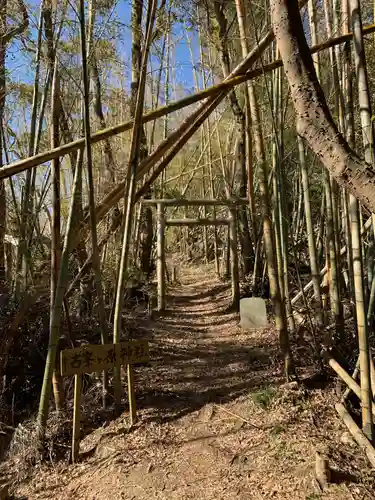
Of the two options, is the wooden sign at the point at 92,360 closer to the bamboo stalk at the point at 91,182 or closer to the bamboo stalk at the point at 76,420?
the bamboo stalk at the point at 76,420

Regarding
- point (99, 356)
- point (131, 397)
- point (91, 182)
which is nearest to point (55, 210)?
point (91, 182)

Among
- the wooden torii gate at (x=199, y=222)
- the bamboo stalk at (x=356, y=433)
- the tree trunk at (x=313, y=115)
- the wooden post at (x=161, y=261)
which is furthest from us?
the wooden post at (x=161, y=261)

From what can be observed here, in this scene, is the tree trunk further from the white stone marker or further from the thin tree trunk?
the white stone marker

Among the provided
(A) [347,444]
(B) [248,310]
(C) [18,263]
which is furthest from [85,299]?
(A) [347,444]

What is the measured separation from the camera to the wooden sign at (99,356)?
8.23 ft

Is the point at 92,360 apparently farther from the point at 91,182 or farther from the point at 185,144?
the point at 185,144

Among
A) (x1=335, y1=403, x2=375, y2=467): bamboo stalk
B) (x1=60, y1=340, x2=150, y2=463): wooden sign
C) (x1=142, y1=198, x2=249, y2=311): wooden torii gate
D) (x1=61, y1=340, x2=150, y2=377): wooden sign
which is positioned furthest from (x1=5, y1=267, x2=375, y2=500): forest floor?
(x1=142, y1=198, x2=249, y2=311): wooden torii gate

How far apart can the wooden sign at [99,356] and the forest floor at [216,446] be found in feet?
1.56

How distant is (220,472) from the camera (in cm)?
237

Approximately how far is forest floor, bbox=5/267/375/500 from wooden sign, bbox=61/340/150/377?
0.48m

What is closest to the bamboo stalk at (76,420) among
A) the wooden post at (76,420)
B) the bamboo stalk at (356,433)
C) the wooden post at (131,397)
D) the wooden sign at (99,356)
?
the wooden post at (76,420)

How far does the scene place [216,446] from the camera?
2602 millimetres

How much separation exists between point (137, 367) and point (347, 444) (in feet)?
6.51

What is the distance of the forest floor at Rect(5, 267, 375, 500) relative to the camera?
222cm
